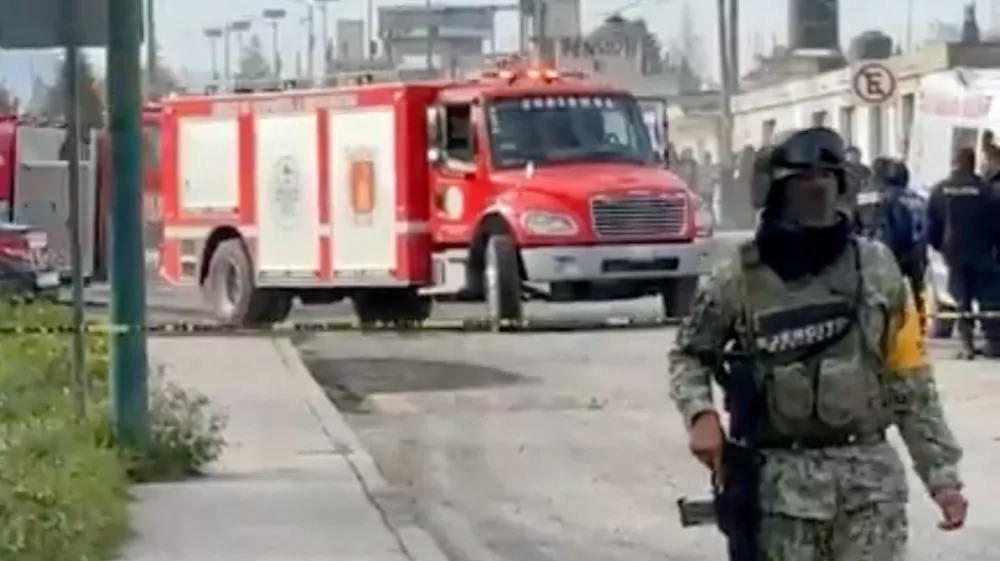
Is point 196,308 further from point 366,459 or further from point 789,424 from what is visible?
point 789,424

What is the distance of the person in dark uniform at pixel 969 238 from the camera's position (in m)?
21.7

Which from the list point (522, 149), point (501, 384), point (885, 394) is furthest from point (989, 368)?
point (885, 394)

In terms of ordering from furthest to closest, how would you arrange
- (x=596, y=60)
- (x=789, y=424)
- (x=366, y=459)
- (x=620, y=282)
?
(x=596, y=60)
(x=620, y=282)
(x=366, y=459)
(x=789, y=424)

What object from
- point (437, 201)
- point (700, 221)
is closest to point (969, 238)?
point (700, 221)

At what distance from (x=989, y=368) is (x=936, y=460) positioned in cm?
1467

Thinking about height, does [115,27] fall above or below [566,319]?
above

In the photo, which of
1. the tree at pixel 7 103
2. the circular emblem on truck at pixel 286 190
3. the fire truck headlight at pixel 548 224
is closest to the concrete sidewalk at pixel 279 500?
the fire truck headlight at pixel 548 224

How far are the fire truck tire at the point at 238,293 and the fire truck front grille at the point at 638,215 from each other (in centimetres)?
476

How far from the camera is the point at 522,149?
26.5 metres

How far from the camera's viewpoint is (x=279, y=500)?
495 inches

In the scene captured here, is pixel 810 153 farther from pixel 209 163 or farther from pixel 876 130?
pixel 876 130

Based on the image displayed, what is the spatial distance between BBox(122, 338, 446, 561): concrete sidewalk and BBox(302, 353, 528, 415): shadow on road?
1.07m

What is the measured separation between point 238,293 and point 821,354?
22998mm

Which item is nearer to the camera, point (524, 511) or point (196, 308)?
point (524, 511)
